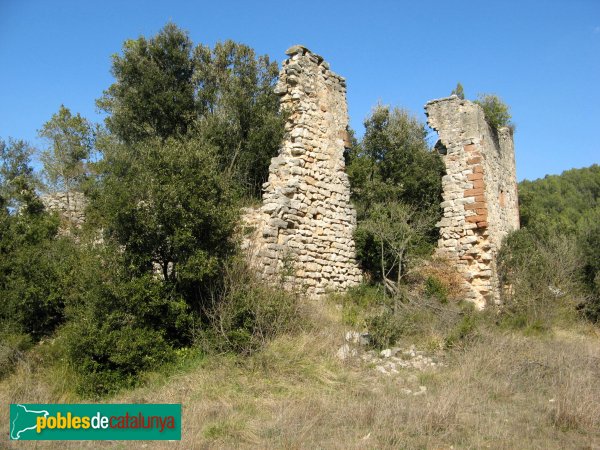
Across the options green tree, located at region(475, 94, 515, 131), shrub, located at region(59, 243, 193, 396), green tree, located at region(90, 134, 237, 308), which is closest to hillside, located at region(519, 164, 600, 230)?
green tree, located at region(475, 94, 515, 131)

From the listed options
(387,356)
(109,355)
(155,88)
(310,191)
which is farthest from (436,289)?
(155,88)

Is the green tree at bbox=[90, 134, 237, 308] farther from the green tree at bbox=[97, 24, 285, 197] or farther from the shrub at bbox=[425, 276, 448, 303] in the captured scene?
the shrub at bbox=[425, 276, 448, 303]

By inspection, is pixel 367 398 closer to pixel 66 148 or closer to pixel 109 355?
pixel 109 355

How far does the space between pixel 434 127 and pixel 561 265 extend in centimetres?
540

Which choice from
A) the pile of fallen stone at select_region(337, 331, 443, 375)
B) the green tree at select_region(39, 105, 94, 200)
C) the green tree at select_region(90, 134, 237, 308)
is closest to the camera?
the green tree at select_region(90, 134, 237, 308)

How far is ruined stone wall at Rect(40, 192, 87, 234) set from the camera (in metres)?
13.6

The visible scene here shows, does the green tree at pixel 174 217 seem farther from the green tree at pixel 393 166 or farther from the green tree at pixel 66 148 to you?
the green tree at pixel 66 148

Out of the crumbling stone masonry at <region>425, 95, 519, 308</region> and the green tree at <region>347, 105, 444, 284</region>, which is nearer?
the green tree at <region>347, 105, 444, 284</region>

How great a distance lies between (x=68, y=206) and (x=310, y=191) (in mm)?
7268

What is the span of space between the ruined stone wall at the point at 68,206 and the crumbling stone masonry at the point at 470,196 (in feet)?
33.8

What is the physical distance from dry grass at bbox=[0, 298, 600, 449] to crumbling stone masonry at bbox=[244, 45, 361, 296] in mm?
1900

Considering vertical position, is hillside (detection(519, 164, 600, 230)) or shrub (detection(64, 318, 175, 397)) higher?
hillside (detection(519, 164, 600, 230))

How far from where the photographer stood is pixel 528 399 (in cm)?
689

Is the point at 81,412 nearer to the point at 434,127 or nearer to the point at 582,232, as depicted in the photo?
the point at 434,127
